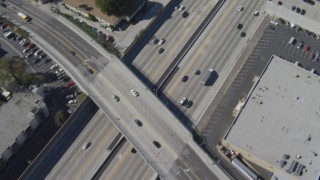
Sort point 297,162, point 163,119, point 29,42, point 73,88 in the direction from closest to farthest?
1. point 297,162
2. point 163,119
3. point 73,88
4. point 29,42

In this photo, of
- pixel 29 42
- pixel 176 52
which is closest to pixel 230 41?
pixel 176 52

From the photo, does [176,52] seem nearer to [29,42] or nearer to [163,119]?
[163,119]

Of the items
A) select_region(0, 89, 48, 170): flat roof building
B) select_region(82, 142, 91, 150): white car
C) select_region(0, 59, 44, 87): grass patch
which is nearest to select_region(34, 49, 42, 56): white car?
select_region(0, 59, 44, 87): grass patch

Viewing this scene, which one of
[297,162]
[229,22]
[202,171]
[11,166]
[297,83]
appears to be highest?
[229,22]

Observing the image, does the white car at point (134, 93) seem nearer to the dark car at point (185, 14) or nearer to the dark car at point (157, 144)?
Answer: the dark car at point (157, 144)

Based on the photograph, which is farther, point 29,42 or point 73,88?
point 29,42

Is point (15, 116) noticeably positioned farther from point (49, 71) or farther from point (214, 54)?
point (214, 54)

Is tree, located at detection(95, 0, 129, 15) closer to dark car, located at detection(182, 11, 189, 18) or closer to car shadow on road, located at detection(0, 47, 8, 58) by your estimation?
dark car, located at detection(182, 11, 189, 18)

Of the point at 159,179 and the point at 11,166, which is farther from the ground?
the point at 159,179
